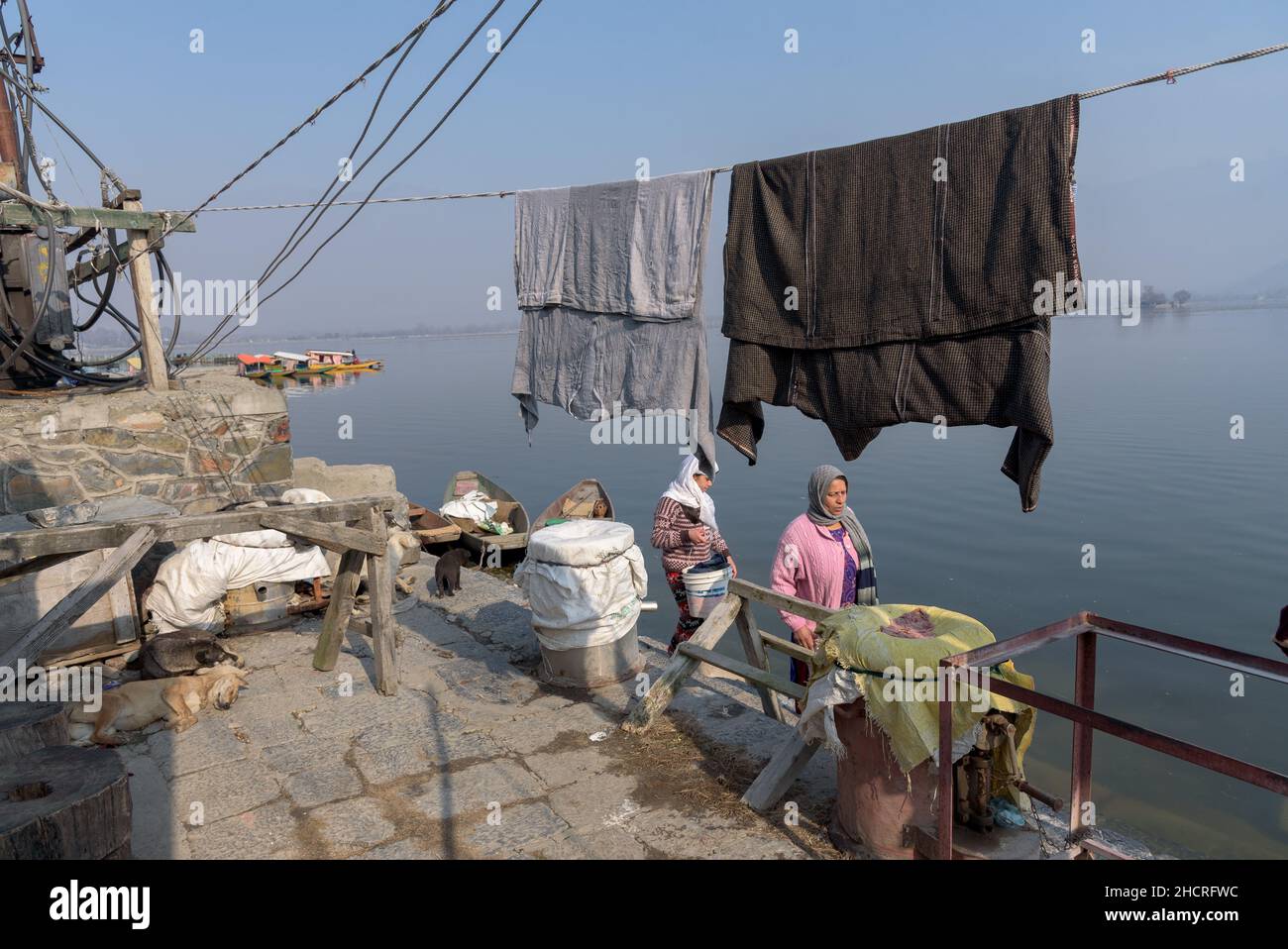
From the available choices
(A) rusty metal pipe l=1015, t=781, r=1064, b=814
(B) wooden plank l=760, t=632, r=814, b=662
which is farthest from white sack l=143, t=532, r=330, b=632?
(A) rusty metal pipe l=1015, t=781, r=1064, b=814

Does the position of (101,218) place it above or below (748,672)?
above

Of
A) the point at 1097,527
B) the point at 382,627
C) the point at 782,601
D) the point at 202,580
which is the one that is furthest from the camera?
the point at 1097,527

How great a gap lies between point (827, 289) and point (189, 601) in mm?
6157

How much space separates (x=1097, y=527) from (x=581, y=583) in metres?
13.1

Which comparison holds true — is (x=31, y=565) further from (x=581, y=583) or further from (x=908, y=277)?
(x=908, y=277)

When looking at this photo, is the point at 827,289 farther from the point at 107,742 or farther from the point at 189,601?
the point at 189,601

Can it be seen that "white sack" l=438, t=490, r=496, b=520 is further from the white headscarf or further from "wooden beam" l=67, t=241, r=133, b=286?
the white headscarf

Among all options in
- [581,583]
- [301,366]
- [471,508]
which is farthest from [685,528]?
[301,366]

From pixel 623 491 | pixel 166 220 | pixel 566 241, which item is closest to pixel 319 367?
pixel 623 491

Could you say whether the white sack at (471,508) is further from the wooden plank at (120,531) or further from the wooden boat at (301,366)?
the wooden boat at (301,366)

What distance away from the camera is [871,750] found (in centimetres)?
402

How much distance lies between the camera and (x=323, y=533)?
6.18 m

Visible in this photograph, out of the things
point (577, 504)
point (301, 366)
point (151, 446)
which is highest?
point (301, 366)

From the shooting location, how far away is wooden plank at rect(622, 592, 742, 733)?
567 centimetres
